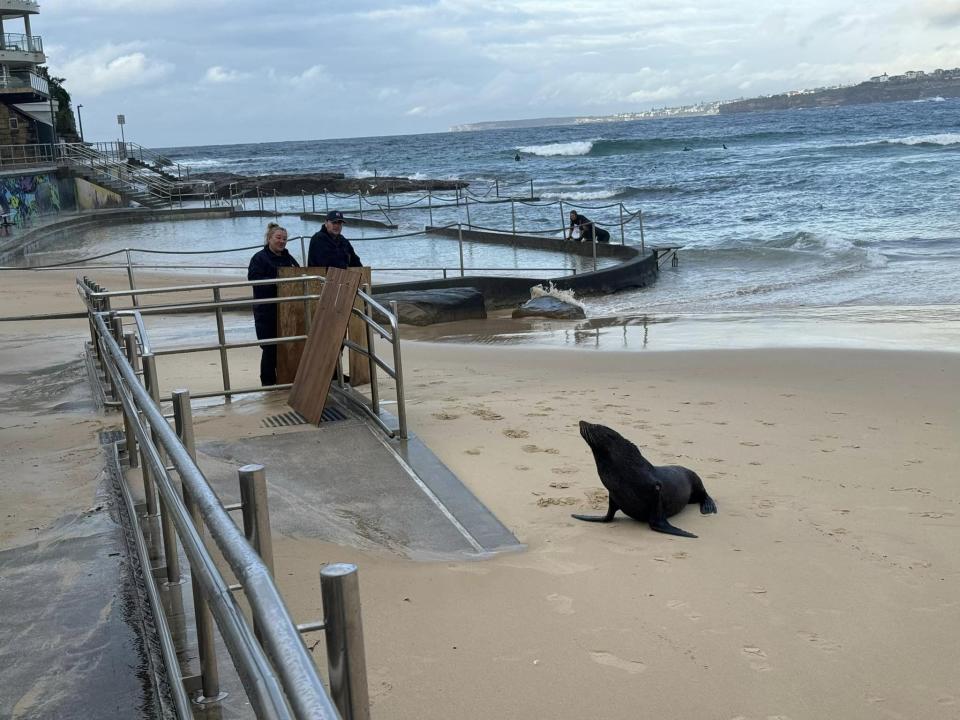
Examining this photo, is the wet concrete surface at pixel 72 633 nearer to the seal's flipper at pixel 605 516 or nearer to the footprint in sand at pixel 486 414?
the seal's flipper at pixel 605 516

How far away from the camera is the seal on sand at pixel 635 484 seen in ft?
17.3

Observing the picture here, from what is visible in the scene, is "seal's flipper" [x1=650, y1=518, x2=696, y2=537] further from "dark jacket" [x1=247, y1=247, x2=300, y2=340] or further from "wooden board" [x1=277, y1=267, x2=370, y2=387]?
"dark jacket" [x1=247, y1=247, x2=300, y2=340]

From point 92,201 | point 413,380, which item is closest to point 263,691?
point 413,380

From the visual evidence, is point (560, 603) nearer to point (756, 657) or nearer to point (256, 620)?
point (756, 657)

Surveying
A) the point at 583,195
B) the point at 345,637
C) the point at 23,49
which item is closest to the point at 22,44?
the point at 23,49

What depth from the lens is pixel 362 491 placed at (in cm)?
562

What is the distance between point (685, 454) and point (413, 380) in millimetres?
3324

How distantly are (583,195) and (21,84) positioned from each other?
2717 cm

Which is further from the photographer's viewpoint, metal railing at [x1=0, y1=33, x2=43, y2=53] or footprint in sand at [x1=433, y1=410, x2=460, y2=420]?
metal railing at [x1=0, y1=33, x2=43, y2=53]

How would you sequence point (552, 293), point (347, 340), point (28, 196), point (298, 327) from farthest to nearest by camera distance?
point (28, 196), point (552, 293), point (298, 327), point (347, 340)

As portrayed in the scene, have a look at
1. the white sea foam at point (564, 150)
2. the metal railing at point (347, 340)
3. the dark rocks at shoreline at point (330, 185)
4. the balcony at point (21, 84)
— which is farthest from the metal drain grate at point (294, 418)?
the white sea foam at point (564, 150)

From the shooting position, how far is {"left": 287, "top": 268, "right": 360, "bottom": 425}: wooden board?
7023 millimetres

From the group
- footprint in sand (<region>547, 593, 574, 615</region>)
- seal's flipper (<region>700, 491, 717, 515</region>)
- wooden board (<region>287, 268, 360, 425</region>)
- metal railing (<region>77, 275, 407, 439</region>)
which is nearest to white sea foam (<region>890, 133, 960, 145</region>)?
metal railing (<region>77, 275, 407, 439</region>)

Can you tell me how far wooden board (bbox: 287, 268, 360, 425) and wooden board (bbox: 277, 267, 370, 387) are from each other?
1.22 feet
